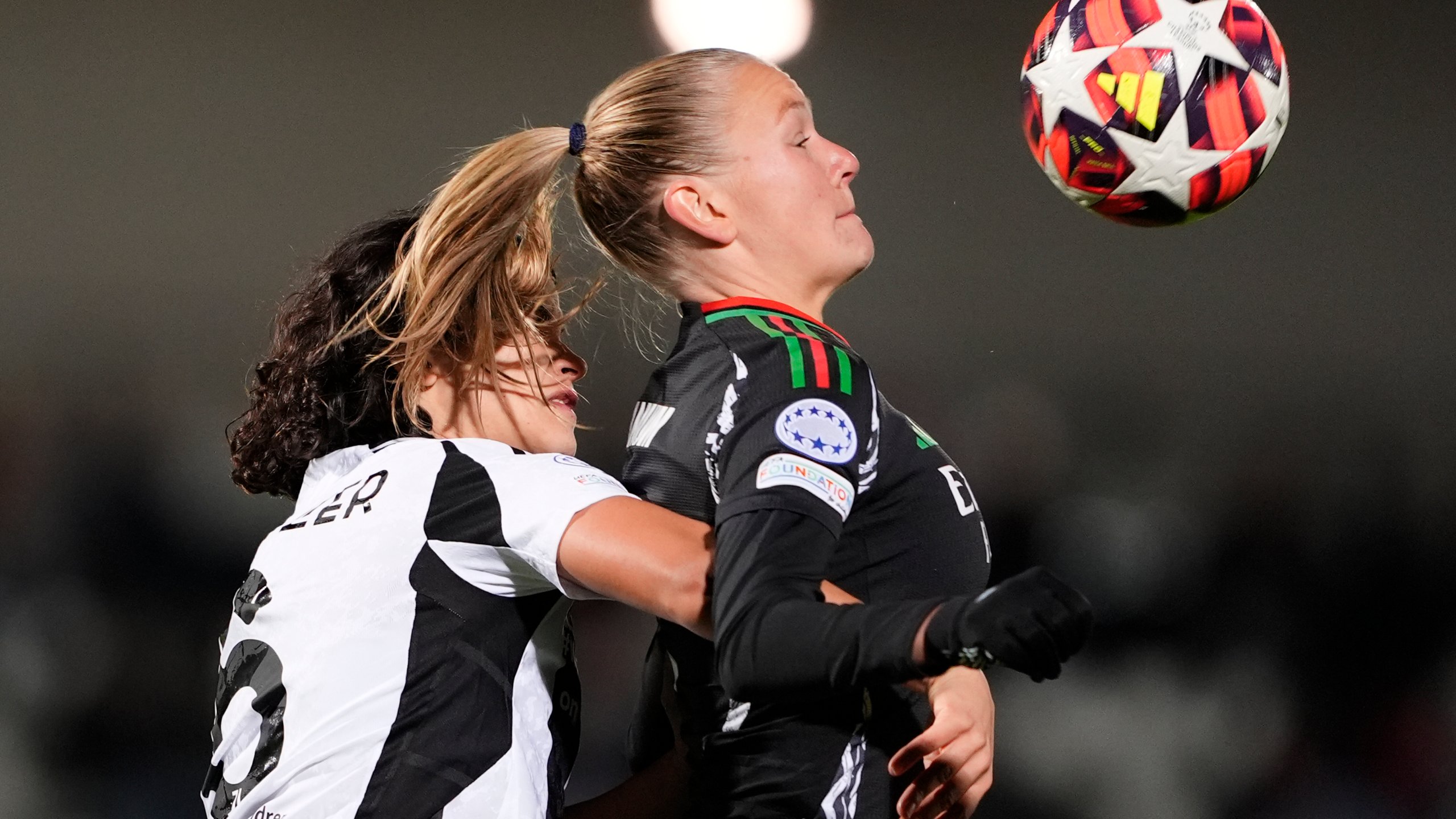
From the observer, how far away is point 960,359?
295 cm

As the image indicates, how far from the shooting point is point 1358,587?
2.84 meters

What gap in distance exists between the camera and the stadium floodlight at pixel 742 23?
294 centimetres

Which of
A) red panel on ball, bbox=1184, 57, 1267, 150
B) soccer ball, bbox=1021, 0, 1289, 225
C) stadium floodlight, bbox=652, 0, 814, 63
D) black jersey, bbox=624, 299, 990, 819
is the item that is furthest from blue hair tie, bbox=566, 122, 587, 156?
stadium floodlight, bbox=652, 0, 814, 63

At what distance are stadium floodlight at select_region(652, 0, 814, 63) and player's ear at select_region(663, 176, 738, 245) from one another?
6.61ft

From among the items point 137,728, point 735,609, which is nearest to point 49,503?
point 137,728

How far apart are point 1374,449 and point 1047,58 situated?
2.31 meters

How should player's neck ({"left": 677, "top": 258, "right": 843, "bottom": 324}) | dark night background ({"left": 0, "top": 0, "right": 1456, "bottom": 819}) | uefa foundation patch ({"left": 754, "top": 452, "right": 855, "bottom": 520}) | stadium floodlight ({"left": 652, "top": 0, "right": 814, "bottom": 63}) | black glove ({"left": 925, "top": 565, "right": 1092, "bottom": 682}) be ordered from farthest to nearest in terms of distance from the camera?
stadium floodlight ({"left": 652, "top": 0, "right": 814, "bottom": 63}) < dark night background ({"left": 0, "top": 0, "right": 1456, "bottom": 819}) < player's neck ({"left": 677, "top": 258, "right": 843, "bottom": 324}) < uefa foundation patch ({"left": 754, "top": 452, "right": 855, "bottom": 520}) < black glove ({"left": 925, "top": 565, "right": 1092, "bottom": 682})

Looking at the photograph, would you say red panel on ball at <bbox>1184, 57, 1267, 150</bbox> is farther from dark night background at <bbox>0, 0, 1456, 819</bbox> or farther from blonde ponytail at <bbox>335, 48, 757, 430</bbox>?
dark night background at <bbox>0, 0, 1456, 819</bbox>

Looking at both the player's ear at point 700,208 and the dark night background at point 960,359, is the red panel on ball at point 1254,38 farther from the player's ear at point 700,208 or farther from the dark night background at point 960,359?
the dark night background at point 960,359

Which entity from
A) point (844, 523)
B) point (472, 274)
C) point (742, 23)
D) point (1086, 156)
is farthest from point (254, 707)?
point (742, 23)

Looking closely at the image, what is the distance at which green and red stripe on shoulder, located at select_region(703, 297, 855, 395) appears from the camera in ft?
2.81

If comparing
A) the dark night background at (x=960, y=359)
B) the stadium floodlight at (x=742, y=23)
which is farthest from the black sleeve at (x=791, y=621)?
the stadium floodlight at (x=742, y=23)

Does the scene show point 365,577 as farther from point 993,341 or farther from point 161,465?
point 993,341

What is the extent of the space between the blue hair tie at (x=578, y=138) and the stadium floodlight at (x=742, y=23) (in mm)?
1928
